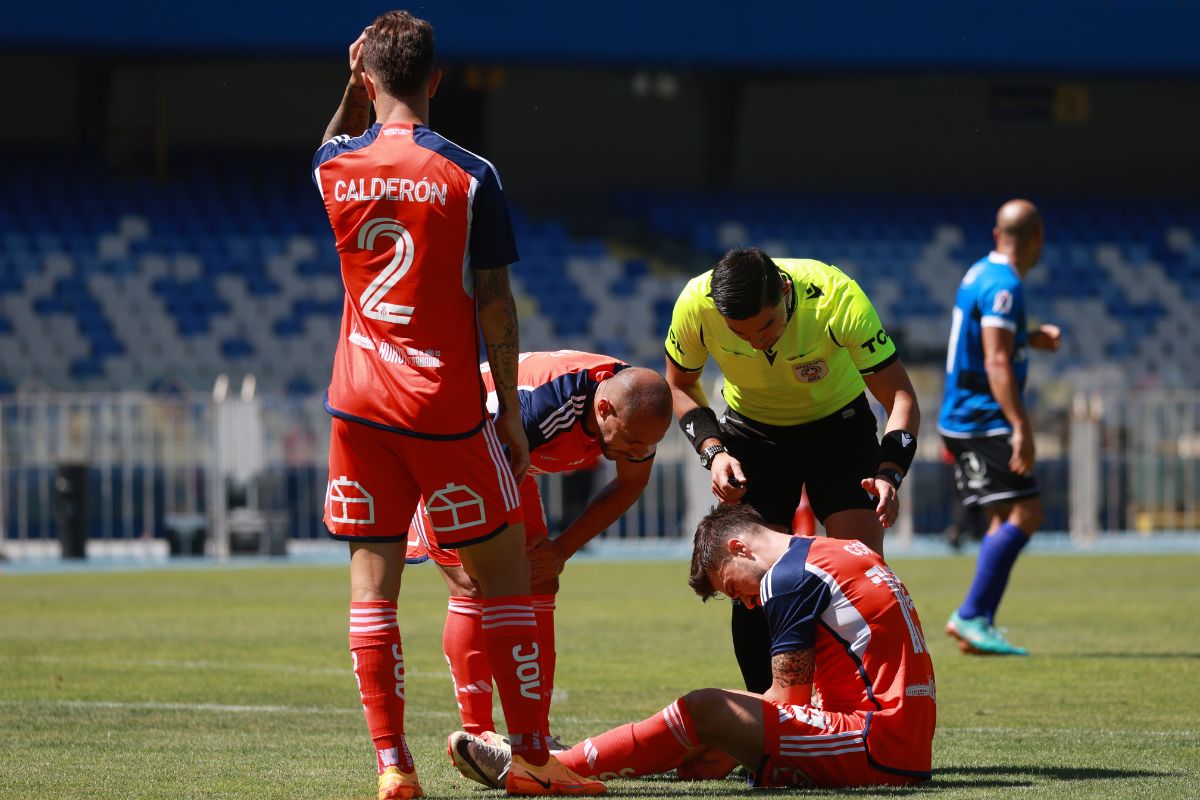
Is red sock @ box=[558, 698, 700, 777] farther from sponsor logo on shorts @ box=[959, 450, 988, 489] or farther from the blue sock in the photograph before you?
sponsor logo on shorts @ box=[959, 450, 988, 489]

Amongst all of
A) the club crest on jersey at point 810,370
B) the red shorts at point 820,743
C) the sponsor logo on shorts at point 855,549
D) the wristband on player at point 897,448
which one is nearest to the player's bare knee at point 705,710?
the red shorts at point 820,743

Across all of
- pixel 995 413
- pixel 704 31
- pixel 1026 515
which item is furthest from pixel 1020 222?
pixel 704 31

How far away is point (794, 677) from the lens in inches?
208

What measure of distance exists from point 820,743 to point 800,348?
157 cm

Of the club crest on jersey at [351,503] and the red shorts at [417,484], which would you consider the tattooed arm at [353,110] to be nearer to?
the red shorts at [417,484]

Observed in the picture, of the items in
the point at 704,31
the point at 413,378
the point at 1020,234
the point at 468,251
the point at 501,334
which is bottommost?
the point at 413,378

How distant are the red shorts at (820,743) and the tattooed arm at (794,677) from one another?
0.13ft

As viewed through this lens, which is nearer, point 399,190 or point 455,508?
point 399,190

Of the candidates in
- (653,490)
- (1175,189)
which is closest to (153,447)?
(653,490)

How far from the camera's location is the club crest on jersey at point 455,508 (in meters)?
5.07

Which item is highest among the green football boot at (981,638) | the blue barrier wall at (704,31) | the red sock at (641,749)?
the blue barrier wall at (704,31)

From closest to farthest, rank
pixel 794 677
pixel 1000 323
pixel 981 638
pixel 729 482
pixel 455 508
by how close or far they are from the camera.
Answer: pixel 455 508 → pixel 794 677 → pixel 729 482 → pixel 981 638 → pixel 1000 323

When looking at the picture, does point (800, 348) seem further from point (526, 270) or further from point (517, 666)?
point (526, 270)

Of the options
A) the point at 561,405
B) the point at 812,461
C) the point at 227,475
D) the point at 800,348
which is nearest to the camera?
the point at 561,405
